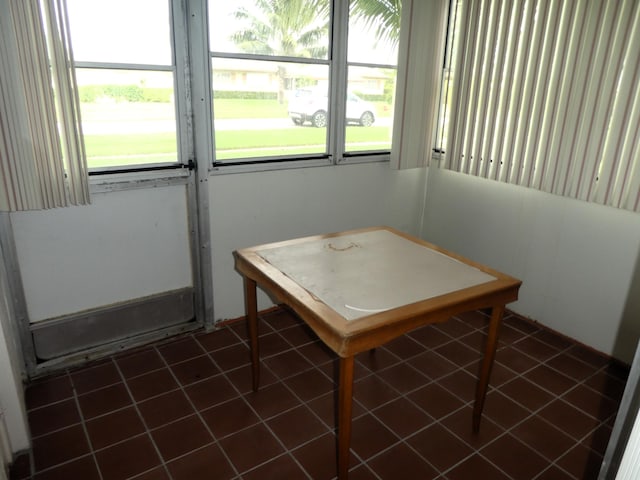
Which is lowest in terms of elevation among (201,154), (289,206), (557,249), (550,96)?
(557,249)

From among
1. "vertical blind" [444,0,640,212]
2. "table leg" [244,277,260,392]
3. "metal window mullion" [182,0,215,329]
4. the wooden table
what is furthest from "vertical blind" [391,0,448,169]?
"table leg" [244,277,260,392]

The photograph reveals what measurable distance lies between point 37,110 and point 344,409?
186cm

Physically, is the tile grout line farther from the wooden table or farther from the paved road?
the paved road

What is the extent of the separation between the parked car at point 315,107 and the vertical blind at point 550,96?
26.7 inches

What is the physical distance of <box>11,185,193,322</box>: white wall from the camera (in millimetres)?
2455

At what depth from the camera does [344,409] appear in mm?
1682

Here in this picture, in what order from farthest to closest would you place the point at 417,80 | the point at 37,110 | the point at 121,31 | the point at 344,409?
the point at 417,80 < the point at 121,31 < the point at 37,110 < the point at 344,409

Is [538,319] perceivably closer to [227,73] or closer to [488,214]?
[488,214]

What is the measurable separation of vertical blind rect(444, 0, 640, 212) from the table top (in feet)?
3.38

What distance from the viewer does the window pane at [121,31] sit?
225 centimetres

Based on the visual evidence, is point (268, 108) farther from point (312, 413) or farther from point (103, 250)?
point (312, 413)

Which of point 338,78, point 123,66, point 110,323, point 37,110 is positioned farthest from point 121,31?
point 110,323

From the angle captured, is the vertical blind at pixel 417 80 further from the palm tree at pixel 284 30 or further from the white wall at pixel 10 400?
the white wall at pixel 10 400

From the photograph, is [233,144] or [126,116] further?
[233,144]
